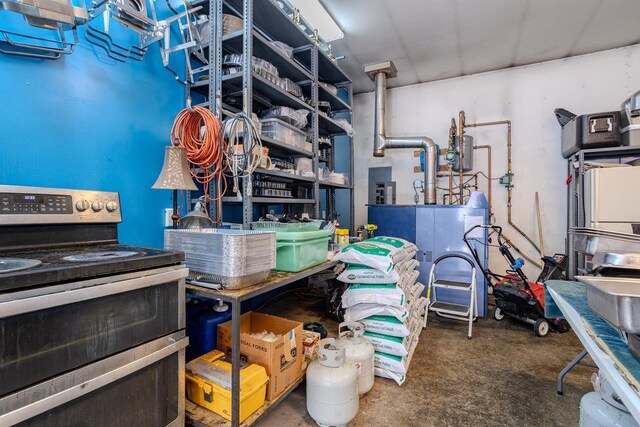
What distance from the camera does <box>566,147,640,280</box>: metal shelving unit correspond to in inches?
125

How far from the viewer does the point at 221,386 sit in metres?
1.41

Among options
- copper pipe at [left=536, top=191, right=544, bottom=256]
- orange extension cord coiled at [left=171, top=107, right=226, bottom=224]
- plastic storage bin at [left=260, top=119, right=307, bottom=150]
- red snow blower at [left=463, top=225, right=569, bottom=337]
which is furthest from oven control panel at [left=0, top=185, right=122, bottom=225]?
copper pipe at [left=536, top=191, right=544, bottom=256]

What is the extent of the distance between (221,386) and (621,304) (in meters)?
Answer: 1.48

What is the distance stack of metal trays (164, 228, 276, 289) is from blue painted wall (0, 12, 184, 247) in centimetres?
57

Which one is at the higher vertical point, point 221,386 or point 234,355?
point 234,355

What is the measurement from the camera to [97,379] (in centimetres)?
95

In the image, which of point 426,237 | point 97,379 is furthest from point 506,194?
point 97,379

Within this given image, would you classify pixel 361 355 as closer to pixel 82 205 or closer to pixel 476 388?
pixel 476 388

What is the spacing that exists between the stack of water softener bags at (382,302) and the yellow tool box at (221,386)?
34.2 inches

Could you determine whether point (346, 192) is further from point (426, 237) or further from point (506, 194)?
point (506, 194)

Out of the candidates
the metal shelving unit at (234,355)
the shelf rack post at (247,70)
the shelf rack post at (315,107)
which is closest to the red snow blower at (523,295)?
the shelf rack post at (315,107)

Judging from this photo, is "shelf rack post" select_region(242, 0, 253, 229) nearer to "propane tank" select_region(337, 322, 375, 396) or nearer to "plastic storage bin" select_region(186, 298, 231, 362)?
"plastic storage bin" select_region(186, 298, 231, 362)

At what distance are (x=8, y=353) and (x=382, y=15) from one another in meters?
3.51

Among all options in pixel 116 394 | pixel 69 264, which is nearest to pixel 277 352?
pixel 116 394
